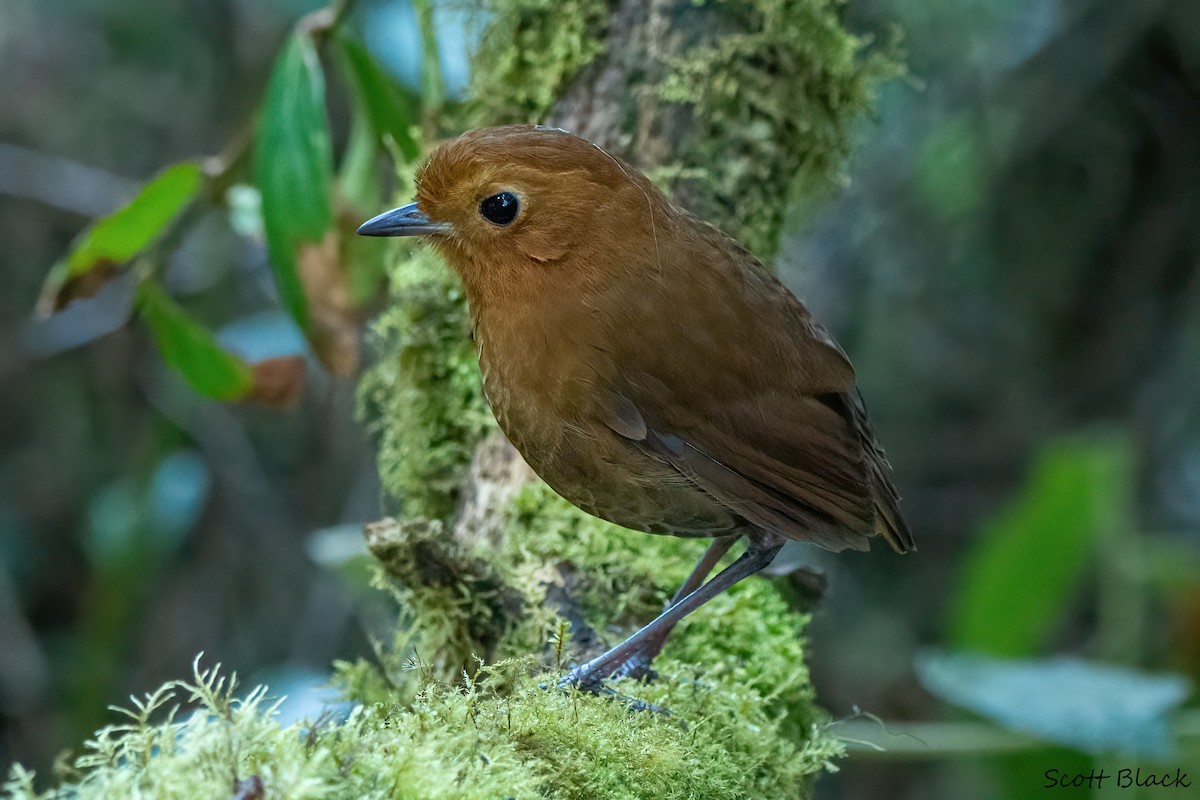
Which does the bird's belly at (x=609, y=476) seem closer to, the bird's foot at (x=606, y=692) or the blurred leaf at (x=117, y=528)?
the bird's foot at (x=606, y=692)

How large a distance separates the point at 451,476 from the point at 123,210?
1.12 meters

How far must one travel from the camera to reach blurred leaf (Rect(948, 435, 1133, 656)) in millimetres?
3400

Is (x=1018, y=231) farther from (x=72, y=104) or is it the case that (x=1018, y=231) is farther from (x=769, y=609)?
(x=72, y=104)

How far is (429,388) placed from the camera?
2.67 m

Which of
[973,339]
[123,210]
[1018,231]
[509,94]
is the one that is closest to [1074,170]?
[1018,231]

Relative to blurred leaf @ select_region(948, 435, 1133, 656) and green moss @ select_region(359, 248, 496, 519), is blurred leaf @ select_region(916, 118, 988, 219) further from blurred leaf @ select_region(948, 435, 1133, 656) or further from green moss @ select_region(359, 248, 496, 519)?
green moss @ select_region(359, 248, 496, 519)

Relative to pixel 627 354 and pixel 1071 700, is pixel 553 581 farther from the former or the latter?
pixel 1071 700

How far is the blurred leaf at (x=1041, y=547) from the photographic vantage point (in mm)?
3400

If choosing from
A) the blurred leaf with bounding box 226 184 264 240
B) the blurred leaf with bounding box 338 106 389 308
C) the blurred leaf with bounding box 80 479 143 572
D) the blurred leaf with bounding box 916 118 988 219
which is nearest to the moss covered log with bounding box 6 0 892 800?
the blurred leaf with bounding box 338 106 389 308

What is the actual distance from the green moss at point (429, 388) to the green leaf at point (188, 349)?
603 millimetres

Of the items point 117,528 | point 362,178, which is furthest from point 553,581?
point 117,528

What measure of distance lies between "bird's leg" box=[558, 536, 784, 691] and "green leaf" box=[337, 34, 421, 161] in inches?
58.8

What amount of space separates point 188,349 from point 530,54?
4.20 feet

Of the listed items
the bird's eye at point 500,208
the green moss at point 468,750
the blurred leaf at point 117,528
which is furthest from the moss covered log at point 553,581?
the blurred leaf at point 117,528
